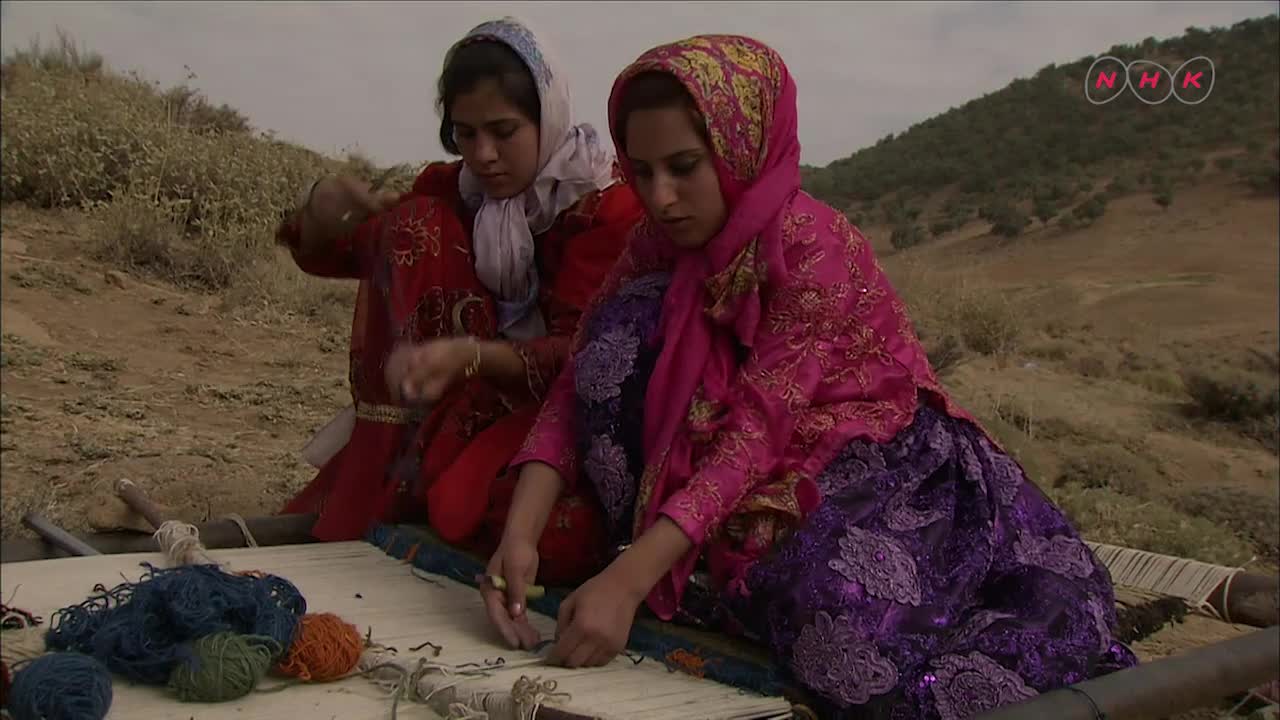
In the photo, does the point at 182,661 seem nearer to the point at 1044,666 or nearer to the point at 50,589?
the point at 50,589

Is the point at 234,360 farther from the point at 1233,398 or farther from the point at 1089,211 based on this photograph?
the point at 1089,211

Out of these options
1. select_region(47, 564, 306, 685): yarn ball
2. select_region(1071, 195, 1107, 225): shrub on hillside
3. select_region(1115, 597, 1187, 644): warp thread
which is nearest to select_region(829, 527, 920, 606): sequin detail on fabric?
select_region(47, 564, 306, 685): yarn ball

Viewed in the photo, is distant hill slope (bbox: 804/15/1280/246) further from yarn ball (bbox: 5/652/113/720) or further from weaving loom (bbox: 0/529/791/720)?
yarn ball (bbox: 5/652/113/720)

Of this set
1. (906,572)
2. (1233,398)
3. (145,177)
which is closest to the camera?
(906,572)

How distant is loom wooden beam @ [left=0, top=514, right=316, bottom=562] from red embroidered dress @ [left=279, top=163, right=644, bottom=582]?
82 millimetres

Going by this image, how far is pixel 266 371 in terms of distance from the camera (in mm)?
5844

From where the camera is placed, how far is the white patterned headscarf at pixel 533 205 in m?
2.96

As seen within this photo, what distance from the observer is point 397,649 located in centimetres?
228

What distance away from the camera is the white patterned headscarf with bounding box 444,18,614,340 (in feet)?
9.70

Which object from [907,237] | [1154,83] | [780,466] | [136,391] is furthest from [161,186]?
[1154,83]

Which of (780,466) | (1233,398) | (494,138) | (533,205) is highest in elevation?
(494,138)

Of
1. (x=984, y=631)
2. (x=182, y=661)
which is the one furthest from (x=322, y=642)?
(x=984, y=631)

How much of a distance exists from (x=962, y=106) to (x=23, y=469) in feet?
134

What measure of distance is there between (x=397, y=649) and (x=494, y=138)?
1.26 meters
